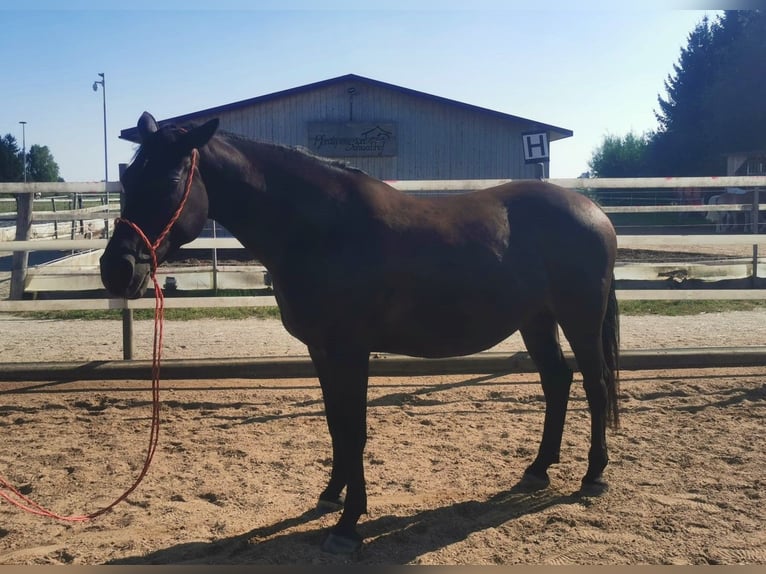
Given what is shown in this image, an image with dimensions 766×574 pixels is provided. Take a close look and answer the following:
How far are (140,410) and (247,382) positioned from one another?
39.6 inches

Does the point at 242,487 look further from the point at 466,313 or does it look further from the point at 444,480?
the point at 466,313

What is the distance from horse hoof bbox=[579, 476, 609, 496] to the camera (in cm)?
341

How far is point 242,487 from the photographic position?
3.52 meters

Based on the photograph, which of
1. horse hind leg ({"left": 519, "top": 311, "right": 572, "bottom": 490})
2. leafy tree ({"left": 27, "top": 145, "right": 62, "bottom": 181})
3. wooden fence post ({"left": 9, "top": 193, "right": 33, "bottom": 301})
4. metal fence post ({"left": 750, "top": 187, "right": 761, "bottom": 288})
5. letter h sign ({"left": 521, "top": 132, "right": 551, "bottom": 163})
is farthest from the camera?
leafy tree ({"left": 27, "top": 145, "right": 62, "bottom": 181})

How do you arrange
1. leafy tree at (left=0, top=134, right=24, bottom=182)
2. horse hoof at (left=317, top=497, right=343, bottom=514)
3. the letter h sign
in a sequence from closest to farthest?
horse hoof at (left=317, top=497, right=343, bottom=514), the letter h sign, leafy tree at (left=0, top=134, right=24, bottom=182)

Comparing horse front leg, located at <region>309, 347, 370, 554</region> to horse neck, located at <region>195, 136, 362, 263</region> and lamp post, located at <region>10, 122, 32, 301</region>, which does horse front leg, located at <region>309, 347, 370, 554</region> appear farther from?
lamp post, located at <region>10, 122, 32, 301</region>

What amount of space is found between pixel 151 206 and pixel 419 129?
53.2 ft

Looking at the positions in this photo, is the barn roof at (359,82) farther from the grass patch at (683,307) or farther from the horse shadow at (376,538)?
the horse shadow at (376,538)

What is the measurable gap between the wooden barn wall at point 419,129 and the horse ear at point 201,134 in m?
15.6

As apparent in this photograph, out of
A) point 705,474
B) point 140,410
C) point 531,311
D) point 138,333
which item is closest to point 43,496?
point 140,410

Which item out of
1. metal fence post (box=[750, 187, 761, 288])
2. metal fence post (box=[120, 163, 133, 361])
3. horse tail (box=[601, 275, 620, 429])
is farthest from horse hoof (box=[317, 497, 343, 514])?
metal fence post (box=[750, 187, 761, 288])

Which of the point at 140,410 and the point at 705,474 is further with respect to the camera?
the point at 140,410

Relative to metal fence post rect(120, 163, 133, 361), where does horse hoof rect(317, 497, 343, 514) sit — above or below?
below

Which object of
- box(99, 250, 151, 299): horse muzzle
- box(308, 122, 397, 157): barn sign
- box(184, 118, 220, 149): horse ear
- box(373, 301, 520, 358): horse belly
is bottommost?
box(373, 301, 520, 358): horse belly
